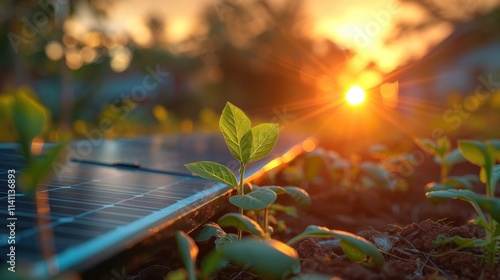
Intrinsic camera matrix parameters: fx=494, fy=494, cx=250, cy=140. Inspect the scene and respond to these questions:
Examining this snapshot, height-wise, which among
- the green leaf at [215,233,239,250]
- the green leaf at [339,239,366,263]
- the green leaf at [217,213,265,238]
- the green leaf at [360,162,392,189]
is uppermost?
the green leaf at [360,162,392,189]

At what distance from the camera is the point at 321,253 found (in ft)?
4.22

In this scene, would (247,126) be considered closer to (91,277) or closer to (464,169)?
(91,277)

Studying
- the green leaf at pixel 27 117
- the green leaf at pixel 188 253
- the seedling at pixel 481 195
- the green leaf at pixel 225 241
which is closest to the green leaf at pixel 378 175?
the seedling at pixel 481 195

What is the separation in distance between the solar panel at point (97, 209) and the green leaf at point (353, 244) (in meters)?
0.29

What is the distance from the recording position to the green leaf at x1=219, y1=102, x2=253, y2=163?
1.22 m

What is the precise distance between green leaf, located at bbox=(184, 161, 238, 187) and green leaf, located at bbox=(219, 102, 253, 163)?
7 cm

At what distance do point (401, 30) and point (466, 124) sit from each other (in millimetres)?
10998

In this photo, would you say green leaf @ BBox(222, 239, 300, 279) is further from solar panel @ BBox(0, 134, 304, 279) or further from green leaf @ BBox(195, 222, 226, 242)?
green leaf @ BBox(195, 222, 226, 242)

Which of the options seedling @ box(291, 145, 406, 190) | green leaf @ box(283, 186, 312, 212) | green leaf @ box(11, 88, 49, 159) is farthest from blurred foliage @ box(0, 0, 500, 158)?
green leaf @ box(11, 88, 49, 159)

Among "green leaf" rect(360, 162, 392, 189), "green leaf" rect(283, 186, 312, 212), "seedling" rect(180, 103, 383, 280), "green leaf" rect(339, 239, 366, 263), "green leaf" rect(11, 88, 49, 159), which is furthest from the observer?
"green leaf" rect(360, 162, 392, 189)

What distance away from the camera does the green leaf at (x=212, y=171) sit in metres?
1.27

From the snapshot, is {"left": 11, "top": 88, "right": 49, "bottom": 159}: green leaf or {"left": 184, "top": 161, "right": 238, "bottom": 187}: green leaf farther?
{"left": 184, "top": 161, "right": 238, "bottom": 187}: green leaf

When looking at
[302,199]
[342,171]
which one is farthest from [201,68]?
[302,199]

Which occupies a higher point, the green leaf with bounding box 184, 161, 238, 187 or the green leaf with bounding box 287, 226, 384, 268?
the green leaf with bounding box 184, 161, 238, 187
